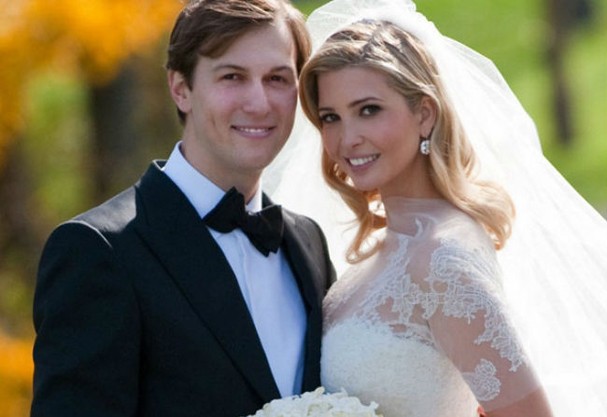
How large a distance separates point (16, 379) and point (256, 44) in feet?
12.8

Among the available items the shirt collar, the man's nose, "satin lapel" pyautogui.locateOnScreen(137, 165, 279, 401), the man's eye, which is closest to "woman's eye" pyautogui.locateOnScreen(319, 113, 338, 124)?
the man's nose

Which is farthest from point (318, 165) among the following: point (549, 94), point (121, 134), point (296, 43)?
point (549, 94)

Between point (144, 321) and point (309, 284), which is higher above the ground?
point (309, 284)

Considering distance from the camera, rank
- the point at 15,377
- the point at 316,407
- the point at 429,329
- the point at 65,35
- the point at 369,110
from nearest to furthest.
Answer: the point at 316,407 → the point at 429,329 → the point at 369,110 → the point at 65,35 → the point at 15,377

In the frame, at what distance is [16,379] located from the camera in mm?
7938

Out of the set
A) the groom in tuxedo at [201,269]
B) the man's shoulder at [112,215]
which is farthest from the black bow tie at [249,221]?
the man's shoulder at [112,215]

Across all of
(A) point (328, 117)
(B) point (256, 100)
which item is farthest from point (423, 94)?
(B) point (256, 100)

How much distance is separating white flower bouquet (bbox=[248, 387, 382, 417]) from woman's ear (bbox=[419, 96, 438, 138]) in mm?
948

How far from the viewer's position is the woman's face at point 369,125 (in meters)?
4.64

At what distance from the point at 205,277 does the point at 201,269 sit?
3 cm

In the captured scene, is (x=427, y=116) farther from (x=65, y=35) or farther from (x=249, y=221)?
(x=65, y=35)

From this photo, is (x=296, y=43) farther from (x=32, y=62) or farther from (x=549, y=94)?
(x=549, y=94)

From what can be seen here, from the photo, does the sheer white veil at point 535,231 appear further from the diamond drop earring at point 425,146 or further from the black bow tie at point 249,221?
the black bow tie at point 249,221

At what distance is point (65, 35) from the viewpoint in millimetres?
7492
